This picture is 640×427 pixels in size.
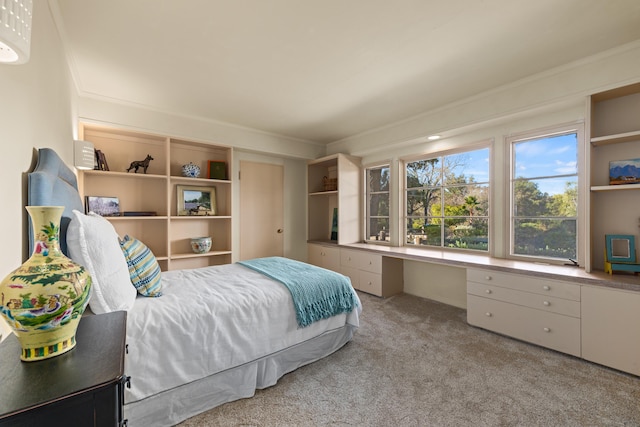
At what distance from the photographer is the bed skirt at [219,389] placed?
1453 millimetres

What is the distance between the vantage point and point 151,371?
1427 millimetres

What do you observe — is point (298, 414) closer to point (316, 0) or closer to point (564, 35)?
point (316, 0)

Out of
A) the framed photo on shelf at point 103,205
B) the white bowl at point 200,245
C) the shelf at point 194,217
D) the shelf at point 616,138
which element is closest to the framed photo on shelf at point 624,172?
the shelf at point 616,138

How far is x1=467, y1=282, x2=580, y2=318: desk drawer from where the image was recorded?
2180 millimetres

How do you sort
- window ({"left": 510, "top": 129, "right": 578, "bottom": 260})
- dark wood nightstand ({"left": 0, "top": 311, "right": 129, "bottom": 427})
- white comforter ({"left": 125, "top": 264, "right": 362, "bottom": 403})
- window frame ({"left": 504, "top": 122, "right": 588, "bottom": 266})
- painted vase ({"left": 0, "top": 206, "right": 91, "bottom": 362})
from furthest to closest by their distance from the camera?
window ({"left": 510, "top": 129, "right": 578, "bottom": 260}) → window frame ({"left": 504, "top": 122, "right": 588, "bottom": 266}) → white comforter ({"left": 125, "top": 264, "right": 362, "bottom": 403}) → painted vase ({"left": 0, "top": 206, "right": 91, "bottom": 362}) → dark wood nightstand ({"left": 0, "top": 311, "right": 129, "bottom": 427})

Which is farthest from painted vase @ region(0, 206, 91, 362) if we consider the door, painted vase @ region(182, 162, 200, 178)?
the door

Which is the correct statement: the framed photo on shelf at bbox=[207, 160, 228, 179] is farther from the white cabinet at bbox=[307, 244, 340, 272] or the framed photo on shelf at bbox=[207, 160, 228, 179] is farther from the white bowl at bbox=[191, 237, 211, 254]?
the white cabinet at bbox=[307, 244, 340, 272]

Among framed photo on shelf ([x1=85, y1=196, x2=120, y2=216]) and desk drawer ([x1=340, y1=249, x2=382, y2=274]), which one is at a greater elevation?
framed photo on shelf ([x1=85, y1=196, x2=120, y2=216])

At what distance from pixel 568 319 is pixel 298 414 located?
2241 mm

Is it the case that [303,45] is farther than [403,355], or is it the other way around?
[403,355]

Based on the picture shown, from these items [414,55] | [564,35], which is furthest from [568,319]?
[414,55]

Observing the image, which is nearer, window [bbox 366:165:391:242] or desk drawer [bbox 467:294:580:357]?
desk drawer [bbox 467:294:580:357]

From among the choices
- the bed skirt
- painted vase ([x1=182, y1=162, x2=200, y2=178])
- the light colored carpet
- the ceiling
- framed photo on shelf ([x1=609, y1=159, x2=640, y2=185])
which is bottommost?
the light colored carpet

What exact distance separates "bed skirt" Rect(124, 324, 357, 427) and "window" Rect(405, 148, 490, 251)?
224 centimetres
